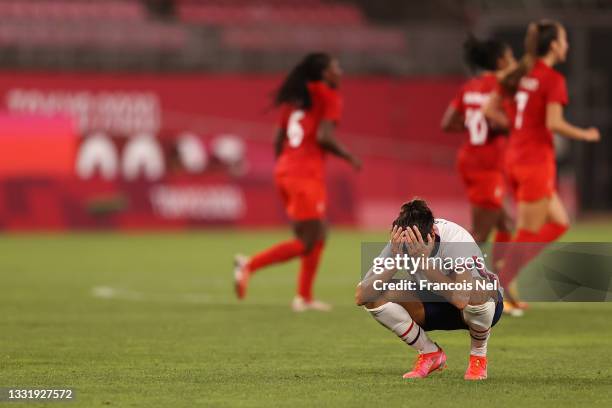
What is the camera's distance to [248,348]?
8953mm

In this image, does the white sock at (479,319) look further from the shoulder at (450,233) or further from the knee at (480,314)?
the shoulder at (450,233)

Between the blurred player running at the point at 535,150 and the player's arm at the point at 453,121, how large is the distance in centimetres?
77

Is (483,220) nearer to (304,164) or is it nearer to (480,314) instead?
(304,164)

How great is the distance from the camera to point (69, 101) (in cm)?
3045

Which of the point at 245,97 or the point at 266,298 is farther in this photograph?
the point at 245,97

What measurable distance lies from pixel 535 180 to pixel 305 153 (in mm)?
2122

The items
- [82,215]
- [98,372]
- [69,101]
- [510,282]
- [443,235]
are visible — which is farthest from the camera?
[69,101]

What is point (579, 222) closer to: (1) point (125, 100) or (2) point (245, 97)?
(2) point (245, 97)

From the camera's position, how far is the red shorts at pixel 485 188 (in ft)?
37.9

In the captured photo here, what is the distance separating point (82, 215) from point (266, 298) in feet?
37.1

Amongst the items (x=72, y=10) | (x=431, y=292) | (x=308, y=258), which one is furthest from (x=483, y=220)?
(x=72, y=10)

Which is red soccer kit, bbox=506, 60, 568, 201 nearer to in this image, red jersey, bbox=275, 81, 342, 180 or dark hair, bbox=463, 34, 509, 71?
dark hair, bbox=463, 34, 509, 71

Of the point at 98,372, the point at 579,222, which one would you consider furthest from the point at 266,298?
the point at 579,222

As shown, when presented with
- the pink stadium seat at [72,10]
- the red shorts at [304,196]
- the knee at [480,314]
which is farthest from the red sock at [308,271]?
the pink stadium seat at [72,10]
